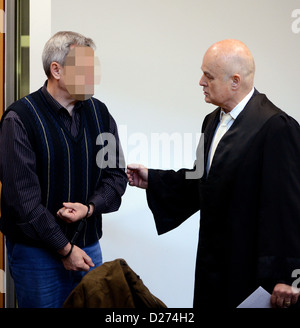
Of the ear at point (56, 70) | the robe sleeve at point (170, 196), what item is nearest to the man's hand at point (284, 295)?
the robe sleeve at point (170, 196)

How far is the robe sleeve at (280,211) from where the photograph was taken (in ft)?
Answer: 5.56

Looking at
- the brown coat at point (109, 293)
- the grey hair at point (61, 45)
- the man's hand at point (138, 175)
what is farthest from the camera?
the man's hand at point (138, 175)

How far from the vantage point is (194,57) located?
9.88 feet

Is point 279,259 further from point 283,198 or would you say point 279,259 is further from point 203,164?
→ point 203,164

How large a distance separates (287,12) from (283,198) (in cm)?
175

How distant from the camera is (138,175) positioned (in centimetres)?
219

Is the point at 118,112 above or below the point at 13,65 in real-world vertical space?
below

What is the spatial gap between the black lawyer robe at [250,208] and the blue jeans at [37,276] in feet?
1.82

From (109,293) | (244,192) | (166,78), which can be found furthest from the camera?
(166,78)

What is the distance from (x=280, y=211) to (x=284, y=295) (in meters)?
0.28

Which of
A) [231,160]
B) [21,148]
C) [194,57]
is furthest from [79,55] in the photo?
[194,57]

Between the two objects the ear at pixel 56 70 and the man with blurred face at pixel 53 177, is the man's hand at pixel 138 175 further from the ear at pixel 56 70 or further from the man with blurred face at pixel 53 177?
the ear at pixel 56 70

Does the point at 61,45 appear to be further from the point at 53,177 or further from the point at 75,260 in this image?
the point at 75,260

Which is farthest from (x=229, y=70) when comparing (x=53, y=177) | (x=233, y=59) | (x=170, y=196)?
(x=53, y=177)
